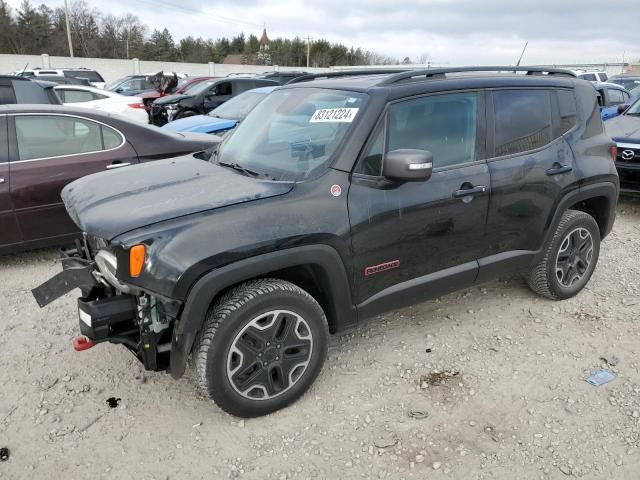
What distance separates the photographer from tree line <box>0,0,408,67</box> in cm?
5631

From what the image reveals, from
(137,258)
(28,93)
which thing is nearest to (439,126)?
(137,258)

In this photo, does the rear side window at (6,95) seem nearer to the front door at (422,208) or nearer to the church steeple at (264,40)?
the front door at (422,208)

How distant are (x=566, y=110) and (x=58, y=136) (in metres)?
4.56

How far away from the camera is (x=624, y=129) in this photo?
7289mm

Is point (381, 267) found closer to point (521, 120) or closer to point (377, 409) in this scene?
point (377, 409)

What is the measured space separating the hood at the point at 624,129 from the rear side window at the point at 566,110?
9.95 ft

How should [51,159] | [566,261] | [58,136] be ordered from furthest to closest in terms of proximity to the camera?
[58,136], [51,159], [566,261]

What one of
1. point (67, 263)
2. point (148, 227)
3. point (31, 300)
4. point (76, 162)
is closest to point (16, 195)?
point (76, 162)

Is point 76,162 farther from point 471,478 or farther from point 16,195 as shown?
point 471,478

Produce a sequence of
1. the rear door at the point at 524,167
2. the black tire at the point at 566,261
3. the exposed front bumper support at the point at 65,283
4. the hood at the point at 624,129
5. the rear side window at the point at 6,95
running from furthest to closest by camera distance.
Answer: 1. the rear side window at the point at 6,95
2. the hood at the point at 624,129
3. the black tire at the point at 566,261
4. the rear door at the point at 524,167
5. the exposed front bumper support at the point at 65,283

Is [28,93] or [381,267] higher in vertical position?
[28,93]

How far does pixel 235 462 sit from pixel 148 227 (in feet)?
4.18

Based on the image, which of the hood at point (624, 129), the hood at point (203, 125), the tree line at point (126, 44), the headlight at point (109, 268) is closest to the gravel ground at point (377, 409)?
the headlight at point (109, 268)

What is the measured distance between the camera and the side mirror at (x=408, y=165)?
110 inches
